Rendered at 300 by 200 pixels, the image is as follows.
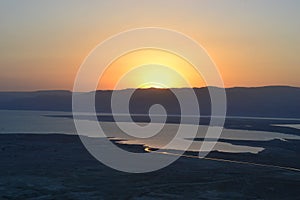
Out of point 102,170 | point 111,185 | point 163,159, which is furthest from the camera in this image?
point 163,159

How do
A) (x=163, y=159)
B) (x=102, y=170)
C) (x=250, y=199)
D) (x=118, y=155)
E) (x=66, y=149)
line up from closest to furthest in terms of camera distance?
(x=250, y=199)
(x=102, y=170)
(x=163, y=159)
(x=118, y=155)
(x=66, y=149)

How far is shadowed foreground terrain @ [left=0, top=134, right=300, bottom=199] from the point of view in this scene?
23370 mm

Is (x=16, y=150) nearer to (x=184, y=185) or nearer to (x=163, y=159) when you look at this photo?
(x=163, y=159)

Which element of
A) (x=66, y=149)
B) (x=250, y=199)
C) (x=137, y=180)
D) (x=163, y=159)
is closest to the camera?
(x=250, y=199)

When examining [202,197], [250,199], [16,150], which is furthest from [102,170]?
[16,150]

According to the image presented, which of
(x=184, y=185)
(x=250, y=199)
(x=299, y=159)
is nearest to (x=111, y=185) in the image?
(x=184, y=185)

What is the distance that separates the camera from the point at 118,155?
40625 mm

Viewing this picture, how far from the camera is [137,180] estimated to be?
2738 cm

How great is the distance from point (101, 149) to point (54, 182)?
20.0m

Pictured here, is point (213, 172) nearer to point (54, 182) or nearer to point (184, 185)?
point (184, 185)

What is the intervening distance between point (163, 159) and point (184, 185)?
1185 centimetres

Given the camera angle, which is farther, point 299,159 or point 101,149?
point 101,149

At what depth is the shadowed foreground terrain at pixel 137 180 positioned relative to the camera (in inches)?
920

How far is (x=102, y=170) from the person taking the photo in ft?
103
